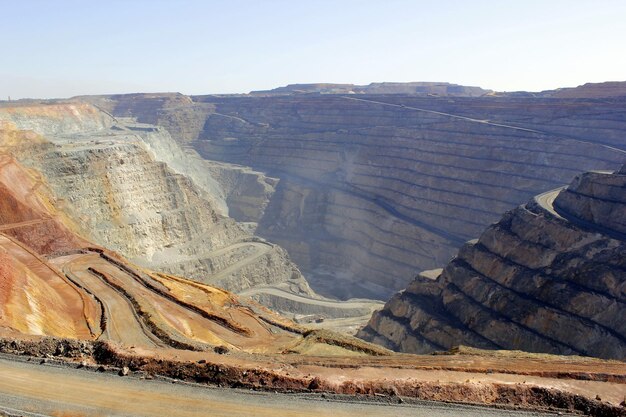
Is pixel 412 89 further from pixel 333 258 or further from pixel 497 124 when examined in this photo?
pixel 333 258

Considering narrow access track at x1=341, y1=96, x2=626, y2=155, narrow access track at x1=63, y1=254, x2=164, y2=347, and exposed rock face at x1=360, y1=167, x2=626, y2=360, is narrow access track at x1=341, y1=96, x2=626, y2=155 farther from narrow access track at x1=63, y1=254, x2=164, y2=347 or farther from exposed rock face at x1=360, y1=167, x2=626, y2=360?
narrow access track at x1=63, y1=254, x2=164, y2=347

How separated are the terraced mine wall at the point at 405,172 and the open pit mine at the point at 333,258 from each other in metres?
0.41

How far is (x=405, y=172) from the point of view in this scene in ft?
304

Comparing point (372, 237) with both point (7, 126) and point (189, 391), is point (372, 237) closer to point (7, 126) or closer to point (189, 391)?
point (7, 126)

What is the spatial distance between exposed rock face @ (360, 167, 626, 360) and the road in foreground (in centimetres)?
2182

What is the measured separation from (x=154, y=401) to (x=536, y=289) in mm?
31474

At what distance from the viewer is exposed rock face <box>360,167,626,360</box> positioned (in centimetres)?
3403

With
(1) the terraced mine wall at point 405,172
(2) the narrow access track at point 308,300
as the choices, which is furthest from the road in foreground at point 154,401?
(1) the terraced mine wall at point 405,172

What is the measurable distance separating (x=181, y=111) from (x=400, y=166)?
83.0 m

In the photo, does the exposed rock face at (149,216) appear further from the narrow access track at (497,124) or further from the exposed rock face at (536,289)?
the narrow access track at (497,124)

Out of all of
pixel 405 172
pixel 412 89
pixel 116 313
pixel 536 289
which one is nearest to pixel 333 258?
pixel 405 172

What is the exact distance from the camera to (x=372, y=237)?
84.5 meters

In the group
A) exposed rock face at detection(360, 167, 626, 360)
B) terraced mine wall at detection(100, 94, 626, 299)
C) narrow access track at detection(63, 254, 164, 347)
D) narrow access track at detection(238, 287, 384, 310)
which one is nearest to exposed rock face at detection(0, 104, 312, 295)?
narrow access track at detection(238, 287, 384, 310)

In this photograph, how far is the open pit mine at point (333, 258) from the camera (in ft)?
55.0
